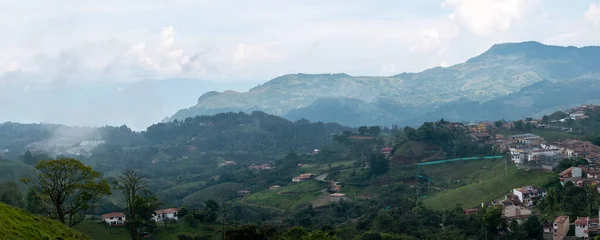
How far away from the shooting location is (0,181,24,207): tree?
136ft

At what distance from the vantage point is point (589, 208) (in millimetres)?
38938

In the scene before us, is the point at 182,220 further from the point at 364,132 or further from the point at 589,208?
the point at 364,132

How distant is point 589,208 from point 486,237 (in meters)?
6.50

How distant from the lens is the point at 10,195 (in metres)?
42.3

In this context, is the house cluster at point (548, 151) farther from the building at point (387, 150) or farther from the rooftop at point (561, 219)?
the rooftop at point (561, 219)

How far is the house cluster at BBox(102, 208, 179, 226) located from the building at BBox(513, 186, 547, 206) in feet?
77.2

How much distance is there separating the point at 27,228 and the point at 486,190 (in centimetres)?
3714

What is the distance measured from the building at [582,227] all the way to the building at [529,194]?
8188 mm

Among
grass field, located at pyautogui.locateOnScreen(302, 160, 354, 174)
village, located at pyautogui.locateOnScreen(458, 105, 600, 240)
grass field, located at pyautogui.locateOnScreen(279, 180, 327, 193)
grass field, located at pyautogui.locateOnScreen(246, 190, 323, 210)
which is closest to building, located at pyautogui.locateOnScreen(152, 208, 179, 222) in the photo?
grass field, located at pyautogui.locateOnScreen(246, 190, 323, 210)

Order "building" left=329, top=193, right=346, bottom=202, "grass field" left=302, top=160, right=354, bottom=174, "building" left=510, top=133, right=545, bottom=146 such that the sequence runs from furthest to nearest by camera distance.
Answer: "grass field" left=302, top=160, right=354, bottom=174
"building" left=510, top=133, right=545, bottom=146
"building" left=329, top=193, right=346, bottom=202

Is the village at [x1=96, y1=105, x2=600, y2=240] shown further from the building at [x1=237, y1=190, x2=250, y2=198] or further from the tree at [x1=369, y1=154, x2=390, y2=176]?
the tree at [x1=369, y1=154, x2=390, y2=176]

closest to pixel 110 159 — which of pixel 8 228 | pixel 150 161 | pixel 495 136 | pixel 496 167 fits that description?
pixel 150 161

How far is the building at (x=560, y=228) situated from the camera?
36.4m

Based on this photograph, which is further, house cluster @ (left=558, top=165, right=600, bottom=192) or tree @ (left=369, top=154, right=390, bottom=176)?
tree @ (left=369, top=154, right=390, bottom=176)
